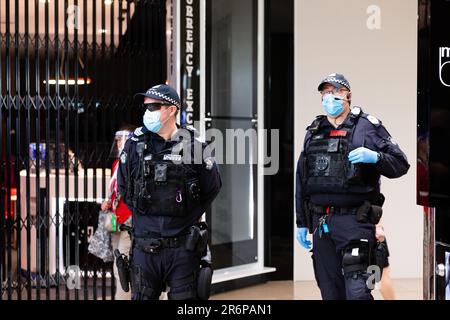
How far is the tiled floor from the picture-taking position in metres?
5.76

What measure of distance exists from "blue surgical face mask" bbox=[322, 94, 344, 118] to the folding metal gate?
2018 mm

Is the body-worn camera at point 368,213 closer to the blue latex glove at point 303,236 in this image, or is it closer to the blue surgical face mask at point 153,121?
the blue latex glove at point 303,236

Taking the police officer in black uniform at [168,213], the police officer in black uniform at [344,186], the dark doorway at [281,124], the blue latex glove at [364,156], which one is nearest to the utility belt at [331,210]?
the police officer in black uniform at [344,186]

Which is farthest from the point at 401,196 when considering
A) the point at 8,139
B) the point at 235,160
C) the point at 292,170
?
the point at 8,139

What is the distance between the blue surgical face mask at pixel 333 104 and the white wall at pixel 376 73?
227cm

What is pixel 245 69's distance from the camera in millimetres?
6293

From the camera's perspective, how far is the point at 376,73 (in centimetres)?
645

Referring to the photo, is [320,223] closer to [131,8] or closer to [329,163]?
[329,163]

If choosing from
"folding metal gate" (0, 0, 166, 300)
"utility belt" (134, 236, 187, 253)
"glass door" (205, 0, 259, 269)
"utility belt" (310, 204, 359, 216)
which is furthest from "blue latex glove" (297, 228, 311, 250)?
"folding metal gate" (0, 0, 166, 300)

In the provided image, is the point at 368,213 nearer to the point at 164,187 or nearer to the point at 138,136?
the point at 164,187

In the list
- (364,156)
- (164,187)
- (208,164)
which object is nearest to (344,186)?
(364,156)

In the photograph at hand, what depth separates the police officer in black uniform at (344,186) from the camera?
3.83 meters

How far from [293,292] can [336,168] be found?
233 centimetres

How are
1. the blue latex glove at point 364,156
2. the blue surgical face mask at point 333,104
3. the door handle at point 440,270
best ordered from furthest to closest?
the blue surgical face mask at point 333,104 < the blue latex glove at point 364,156 < the door handle at point 440,270
